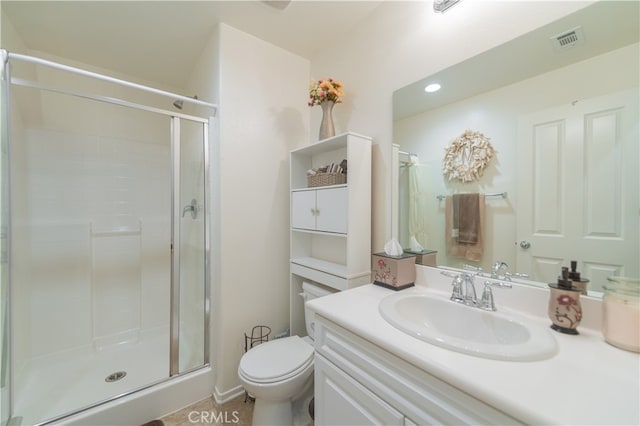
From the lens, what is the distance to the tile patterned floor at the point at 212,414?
146 centimetres

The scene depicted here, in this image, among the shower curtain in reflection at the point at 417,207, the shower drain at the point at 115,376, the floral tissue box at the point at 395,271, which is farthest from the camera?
the shower drain at the point at 115,376

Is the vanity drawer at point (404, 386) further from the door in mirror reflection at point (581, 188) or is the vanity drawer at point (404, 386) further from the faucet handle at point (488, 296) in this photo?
the door in mirror reflection at point (581, 188)

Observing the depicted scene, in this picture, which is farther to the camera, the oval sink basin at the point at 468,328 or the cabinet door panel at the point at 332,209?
the cabinet door panel at the point at 332,209

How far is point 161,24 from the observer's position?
1643 millimetres

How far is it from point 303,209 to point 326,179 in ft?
0.92

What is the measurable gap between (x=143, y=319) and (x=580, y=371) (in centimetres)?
286

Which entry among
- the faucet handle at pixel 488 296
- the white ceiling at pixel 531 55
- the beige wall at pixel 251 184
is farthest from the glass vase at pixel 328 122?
the faucet handle at pixel 488 296

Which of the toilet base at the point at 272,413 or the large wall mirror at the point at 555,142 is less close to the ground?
the large wall mirror at the point at 555,142

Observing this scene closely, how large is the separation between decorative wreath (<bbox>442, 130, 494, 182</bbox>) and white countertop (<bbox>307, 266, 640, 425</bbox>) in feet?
1.77

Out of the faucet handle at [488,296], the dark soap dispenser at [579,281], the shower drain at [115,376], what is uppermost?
the dark soap dispenser at [579,281]

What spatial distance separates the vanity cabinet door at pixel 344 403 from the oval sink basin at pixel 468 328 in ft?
0.81

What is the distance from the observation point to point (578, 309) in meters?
0.78

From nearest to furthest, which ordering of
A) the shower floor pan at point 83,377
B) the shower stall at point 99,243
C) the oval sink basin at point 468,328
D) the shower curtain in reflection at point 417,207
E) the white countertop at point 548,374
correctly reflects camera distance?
1. the white countertop at point 548,374
2. the oval sink basin at point 468,328
3. the shower curtain in reflection at point 417,207
4. the shower floor pan at point 83,377
5. the shower stall at point 99,243

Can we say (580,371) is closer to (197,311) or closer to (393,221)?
(393,221)
